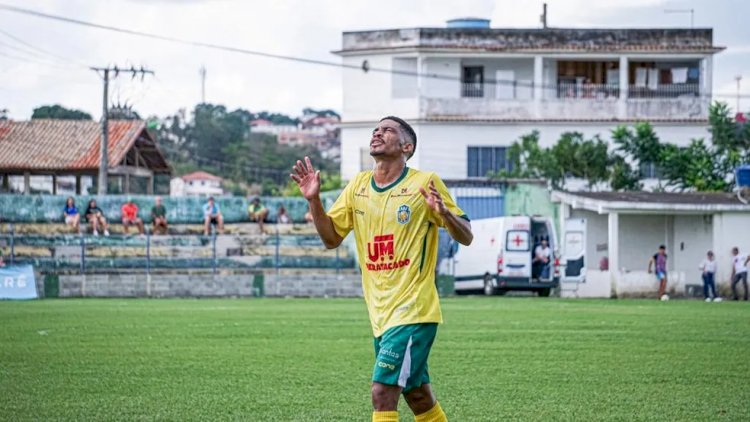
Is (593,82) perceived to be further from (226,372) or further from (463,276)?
(226,372)

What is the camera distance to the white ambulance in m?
41.0

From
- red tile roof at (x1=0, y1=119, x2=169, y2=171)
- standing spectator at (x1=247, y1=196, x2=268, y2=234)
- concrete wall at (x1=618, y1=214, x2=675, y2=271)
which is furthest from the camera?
red tile roof at (x1=0, y1=119, x2=169, y2=171)

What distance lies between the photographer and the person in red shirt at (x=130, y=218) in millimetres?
44537

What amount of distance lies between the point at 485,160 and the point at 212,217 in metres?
21.6

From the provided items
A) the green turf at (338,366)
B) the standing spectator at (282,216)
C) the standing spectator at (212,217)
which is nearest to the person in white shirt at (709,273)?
the green turf at (338,366)

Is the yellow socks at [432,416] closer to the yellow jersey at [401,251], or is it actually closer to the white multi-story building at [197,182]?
the yellow jersey at [401,251]

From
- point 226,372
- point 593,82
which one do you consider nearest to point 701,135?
point 593,82

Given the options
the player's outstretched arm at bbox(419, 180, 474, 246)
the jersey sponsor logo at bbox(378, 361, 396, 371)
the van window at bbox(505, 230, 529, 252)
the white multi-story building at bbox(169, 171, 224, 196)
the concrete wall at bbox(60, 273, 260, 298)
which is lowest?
the concrete wall at bbox(60, 273, 260, 298)

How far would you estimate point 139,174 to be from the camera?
62.7m

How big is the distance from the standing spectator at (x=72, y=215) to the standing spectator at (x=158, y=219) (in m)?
2.38

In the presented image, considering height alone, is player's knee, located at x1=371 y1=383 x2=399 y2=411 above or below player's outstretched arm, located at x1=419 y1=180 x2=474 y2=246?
below

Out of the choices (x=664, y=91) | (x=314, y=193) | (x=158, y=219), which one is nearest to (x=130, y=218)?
(x=158, y=219)

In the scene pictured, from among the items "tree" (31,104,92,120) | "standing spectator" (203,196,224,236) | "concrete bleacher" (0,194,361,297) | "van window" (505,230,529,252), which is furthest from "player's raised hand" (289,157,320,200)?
"tree" (31,104,92,120)

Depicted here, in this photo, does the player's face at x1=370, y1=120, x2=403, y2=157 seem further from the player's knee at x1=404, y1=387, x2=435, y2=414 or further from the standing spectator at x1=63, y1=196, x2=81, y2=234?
the standing spectator at x1=63, y1=196, x2=81, y2=234
